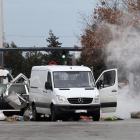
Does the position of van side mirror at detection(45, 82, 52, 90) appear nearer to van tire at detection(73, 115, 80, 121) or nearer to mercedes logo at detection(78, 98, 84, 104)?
mercedes logo at detection(78, 98, 84, 104)

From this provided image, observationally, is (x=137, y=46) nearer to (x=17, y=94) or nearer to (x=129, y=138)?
(x=17, y=94)

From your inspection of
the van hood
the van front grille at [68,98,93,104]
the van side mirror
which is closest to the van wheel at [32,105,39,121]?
the van side mirror

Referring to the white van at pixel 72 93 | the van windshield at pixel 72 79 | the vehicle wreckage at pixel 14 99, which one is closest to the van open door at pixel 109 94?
the white van at pixel 72 93

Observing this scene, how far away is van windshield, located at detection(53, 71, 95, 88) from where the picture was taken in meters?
19.4

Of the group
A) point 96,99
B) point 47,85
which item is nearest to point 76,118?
point 96,99

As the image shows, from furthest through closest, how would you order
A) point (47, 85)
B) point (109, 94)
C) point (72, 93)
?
1. point (109, 94)
2. point (47, 85)
3. point (72, 93)

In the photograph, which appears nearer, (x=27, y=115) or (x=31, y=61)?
(x=27, y=115)

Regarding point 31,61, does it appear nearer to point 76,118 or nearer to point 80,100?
point 76,118

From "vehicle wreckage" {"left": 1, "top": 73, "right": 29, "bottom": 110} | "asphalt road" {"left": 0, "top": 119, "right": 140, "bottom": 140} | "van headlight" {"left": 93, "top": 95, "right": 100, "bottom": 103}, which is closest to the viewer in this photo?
Answer: "asphalt road" {"left": 0, "top": 119, "right": 140, "bottom": 140}

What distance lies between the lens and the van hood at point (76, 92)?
18797 millimetres

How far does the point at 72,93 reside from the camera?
18.9 metres

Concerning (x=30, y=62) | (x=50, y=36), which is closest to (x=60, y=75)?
(x=30, y=62)

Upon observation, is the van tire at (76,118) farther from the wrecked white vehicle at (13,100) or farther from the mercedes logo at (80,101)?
the wrecked white vehicle at (13,100)

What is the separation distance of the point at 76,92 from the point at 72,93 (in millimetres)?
173
